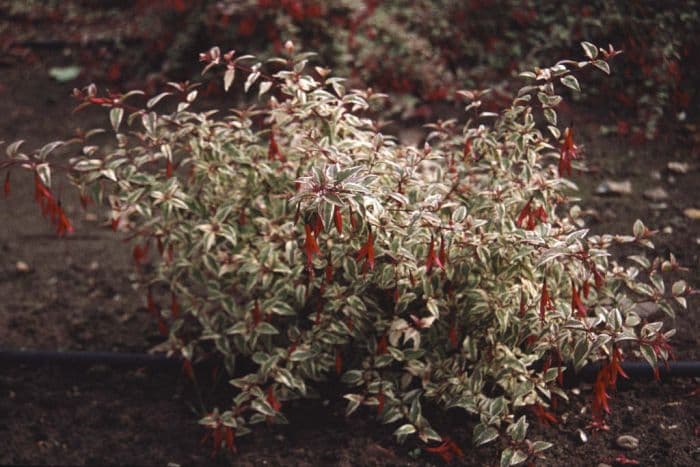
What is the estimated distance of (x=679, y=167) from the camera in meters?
4.25

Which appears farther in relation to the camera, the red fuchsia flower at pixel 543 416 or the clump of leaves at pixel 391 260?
the red fuchsia flower at pixel 543 416

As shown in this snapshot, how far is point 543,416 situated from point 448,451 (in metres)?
0.35

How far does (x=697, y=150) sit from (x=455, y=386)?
2463 mm

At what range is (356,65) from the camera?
5.32 meters

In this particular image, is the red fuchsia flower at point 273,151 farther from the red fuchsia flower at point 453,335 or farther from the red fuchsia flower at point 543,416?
the red fuchsia flower at point 543,416

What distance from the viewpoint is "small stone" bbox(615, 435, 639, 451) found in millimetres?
2736

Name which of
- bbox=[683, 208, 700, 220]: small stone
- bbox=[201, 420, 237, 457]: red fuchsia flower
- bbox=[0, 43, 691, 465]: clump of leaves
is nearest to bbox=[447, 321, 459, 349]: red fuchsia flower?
bbox=[0, 43, 691, 465]: clump of leaves

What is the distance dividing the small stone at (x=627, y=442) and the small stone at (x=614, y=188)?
167cm

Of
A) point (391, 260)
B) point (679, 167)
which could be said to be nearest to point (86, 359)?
point (391, 260)

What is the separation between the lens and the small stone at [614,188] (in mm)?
4109

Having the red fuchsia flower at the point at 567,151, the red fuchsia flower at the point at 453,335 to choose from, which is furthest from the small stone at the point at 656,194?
the red fuchsia flower at the point at 453,335

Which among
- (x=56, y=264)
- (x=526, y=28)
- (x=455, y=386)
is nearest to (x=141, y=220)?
(x=56, y=264)

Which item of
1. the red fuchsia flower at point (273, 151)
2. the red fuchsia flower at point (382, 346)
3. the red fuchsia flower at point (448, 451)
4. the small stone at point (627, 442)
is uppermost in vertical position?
the red fuchsia flower at point (273, 151)

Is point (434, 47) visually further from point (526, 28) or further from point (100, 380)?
point (100, 380)
